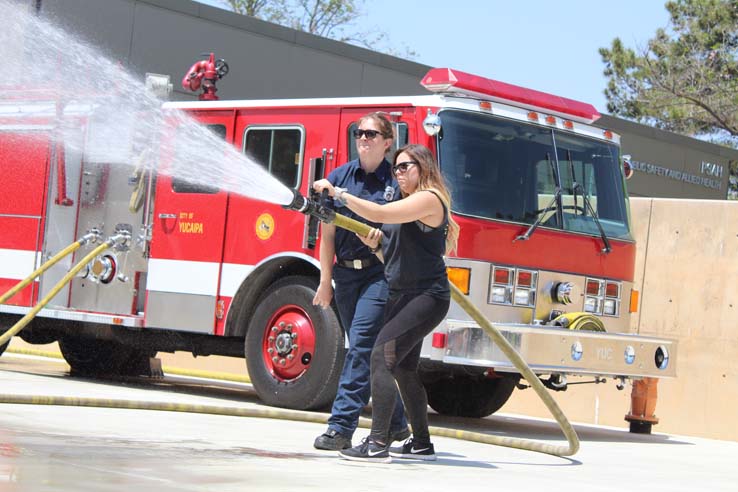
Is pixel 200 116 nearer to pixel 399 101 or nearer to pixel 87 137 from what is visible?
pixel 87 137

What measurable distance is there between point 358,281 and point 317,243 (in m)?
2.69

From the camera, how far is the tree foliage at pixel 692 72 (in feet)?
138

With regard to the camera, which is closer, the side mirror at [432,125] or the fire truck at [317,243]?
the side mirror at [432,125]

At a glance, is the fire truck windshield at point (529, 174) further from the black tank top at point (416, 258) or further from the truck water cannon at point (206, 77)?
the truck water cannon at point (206, 77)

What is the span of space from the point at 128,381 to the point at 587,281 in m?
5.06

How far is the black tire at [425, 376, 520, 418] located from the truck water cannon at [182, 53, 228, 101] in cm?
331

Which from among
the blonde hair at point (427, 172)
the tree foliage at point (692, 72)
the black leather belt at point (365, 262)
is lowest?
the black leather belt at point (365, 262)

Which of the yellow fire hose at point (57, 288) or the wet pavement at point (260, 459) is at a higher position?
the yellow fire hose at point (57, 288)

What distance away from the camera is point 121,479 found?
218 inches

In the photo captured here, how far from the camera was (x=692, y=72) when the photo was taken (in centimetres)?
4225

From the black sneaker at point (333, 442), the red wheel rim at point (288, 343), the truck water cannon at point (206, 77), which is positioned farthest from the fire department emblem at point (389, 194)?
the truck water cannon at point (206, 77)

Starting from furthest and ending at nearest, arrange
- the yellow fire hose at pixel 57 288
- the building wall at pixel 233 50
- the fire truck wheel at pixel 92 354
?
1. the building wall at pixel 233 50
2. the fire truck wheel at pixel 92 354
3. the yellow fire hose at pixel 57 288

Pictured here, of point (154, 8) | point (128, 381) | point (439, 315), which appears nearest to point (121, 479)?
point (439, 315)

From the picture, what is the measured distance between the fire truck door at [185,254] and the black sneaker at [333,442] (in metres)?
3.64
